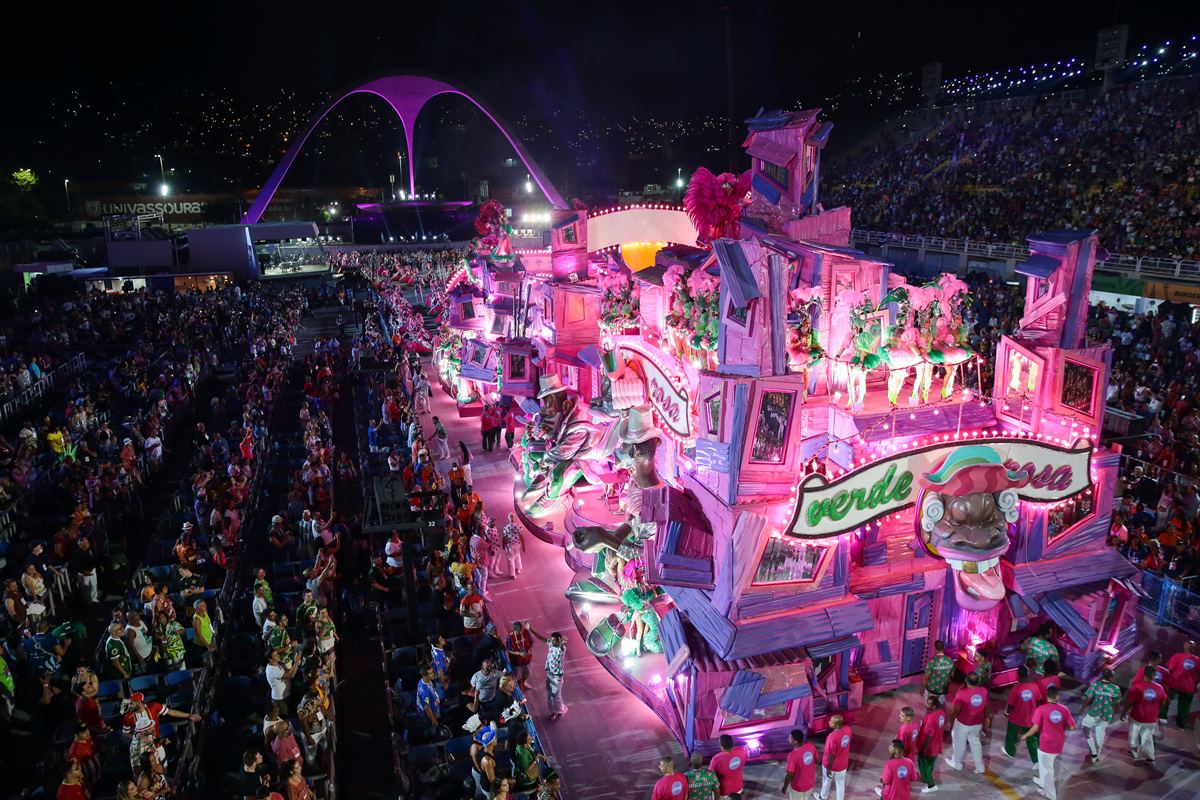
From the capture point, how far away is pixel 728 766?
8.30 metres

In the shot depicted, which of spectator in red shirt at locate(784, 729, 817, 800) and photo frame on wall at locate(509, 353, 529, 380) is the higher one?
photo frame on wall at locate(509, 353, 529, 380)

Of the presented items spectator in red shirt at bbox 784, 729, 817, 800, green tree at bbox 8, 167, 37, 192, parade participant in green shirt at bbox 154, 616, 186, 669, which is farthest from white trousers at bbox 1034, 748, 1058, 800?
green tree at bbox 8, 167, 37, 192

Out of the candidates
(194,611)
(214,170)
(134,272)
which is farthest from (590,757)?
(214,170)

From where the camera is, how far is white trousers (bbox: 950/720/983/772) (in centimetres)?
938

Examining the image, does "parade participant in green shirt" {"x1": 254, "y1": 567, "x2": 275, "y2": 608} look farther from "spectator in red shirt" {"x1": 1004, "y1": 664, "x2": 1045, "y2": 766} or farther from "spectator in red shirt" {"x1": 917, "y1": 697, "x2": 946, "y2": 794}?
"spectator in red shirt" {"x1": 1004, "y1": 664, "x2": 1045, "y2": 766}

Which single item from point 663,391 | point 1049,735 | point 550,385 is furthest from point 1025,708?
point 550,385

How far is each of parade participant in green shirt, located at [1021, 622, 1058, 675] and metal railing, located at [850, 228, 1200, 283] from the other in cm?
753

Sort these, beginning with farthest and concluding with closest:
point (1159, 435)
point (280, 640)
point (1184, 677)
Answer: point (1159, 435) < point (280, 640) < point (1184, 677)

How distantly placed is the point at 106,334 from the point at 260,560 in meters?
20.0

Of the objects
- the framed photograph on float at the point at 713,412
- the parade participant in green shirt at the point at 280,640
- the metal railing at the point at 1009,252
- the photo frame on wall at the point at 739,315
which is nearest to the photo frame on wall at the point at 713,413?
the framed photograph on float at the point at 713,412

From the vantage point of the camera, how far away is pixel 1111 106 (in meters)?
34.1

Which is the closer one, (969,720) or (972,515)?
(969,720)

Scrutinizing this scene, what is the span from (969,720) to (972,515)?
2.29m

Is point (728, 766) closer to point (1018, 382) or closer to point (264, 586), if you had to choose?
point (1018, 382)
